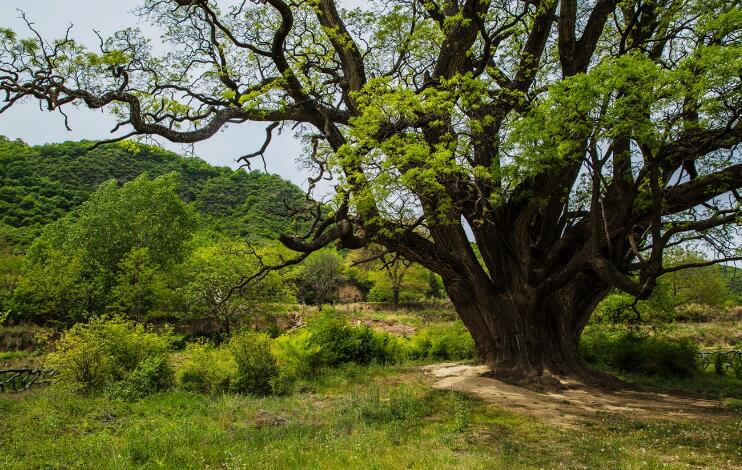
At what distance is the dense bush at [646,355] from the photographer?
13039 mm

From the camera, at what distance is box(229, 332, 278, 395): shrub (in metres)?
10.3

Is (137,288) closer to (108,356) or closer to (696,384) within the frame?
(108,356)

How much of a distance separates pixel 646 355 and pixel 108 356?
1437cm

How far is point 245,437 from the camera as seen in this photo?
6.43 meters

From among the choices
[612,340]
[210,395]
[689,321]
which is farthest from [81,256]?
[689,321]

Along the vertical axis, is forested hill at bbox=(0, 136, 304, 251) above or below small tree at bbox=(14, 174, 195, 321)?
above

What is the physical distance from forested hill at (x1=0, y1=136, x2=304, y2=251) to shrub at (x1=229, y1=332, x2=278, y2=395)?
3593 centimetres

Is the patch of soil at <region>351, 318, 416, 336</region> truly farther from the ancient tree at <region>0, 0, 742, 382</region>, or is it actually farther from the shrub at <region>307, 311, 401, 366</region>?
the ancient tree at <region>0, 0, 742, 382</region>

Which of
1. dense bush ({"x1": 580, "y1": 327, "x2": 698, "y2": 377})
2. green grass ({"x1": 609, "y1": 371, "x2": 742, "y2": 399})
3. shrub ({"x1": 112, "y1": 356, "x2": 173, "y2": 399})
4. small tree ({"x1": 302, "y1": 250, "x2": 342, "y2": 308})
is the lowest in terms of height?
shrub ({"x1": 112, "y1": 356, "x2": 173, "y2": 399})

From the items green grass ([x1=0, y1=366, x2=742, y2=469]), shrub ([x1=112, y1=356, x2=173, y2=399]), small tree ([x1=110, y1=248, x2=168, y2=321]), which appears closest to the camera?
green grass ([x1=0, y1=366, x2=742, y2=469])

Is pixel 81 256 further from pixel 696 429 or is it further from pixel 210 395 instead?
pixel 696 429

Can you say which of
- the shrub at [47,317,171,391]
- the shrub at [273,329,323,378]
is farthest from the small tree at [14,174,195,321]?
the shrub at [47,317,171,391]

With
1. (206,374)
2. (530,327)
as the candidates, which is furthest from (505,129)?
(206,374)

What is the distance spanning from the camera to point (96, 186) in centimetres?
6181
